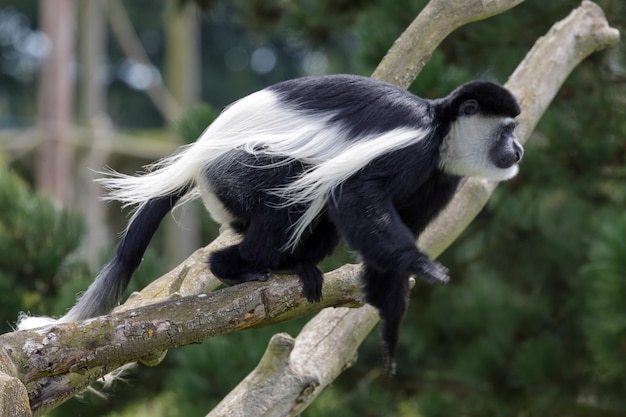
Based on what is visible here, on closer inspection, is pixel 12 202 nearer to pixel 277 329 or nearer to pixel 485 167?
pixel 277 329

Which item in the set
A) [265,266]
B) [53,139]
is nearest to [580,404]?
[265,266]

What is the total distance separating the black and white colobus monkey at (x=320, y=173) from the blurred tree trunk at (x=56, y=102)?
512 centimetres

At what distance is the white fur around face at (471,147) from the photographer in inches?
89.3

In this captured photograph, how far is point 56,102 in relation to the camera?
751cm

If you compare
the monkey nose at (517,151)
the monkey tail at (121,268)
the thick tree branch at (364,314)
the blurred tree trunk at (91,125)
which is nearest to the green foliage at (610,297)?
the thick tree branch at (364,314)

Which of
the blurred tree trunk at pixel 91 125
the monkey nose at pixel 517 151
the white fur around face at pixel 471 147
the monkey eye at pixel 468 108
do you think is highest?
the monkey eye at pixel 468 108

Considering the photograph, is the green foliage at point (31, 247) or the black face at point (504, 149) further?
the green foliage at point (31, 247)

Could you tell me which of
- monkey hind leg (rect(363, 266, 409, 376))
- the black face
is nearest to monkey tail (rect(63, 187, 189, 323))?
monkey hind leg (rect(363, 266, 409, 376))

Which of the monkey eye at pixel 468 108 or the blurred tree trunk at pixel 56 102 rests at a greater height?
the monkey eye at pixel 468 108

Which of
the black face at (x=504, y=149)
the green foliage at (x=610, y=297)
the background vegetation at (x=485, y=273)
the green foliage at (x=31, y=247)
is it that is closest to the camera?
the black face at (x=504, y=149)

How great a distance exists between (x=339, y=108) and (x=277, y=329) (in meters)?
1.28

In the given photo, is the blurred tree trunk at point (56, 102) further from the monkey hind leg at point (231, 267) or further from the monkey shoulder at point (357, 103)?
the monkey shoulder at point (357, 103)

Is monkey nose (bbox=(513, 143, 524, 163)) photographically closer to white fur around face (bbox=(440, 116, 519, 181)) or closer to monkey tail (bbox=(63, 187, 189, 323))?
white fur around face (bbox=(440, 116, 519, 181))

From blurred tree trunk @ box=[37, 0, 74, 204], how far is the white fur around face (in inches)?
214
